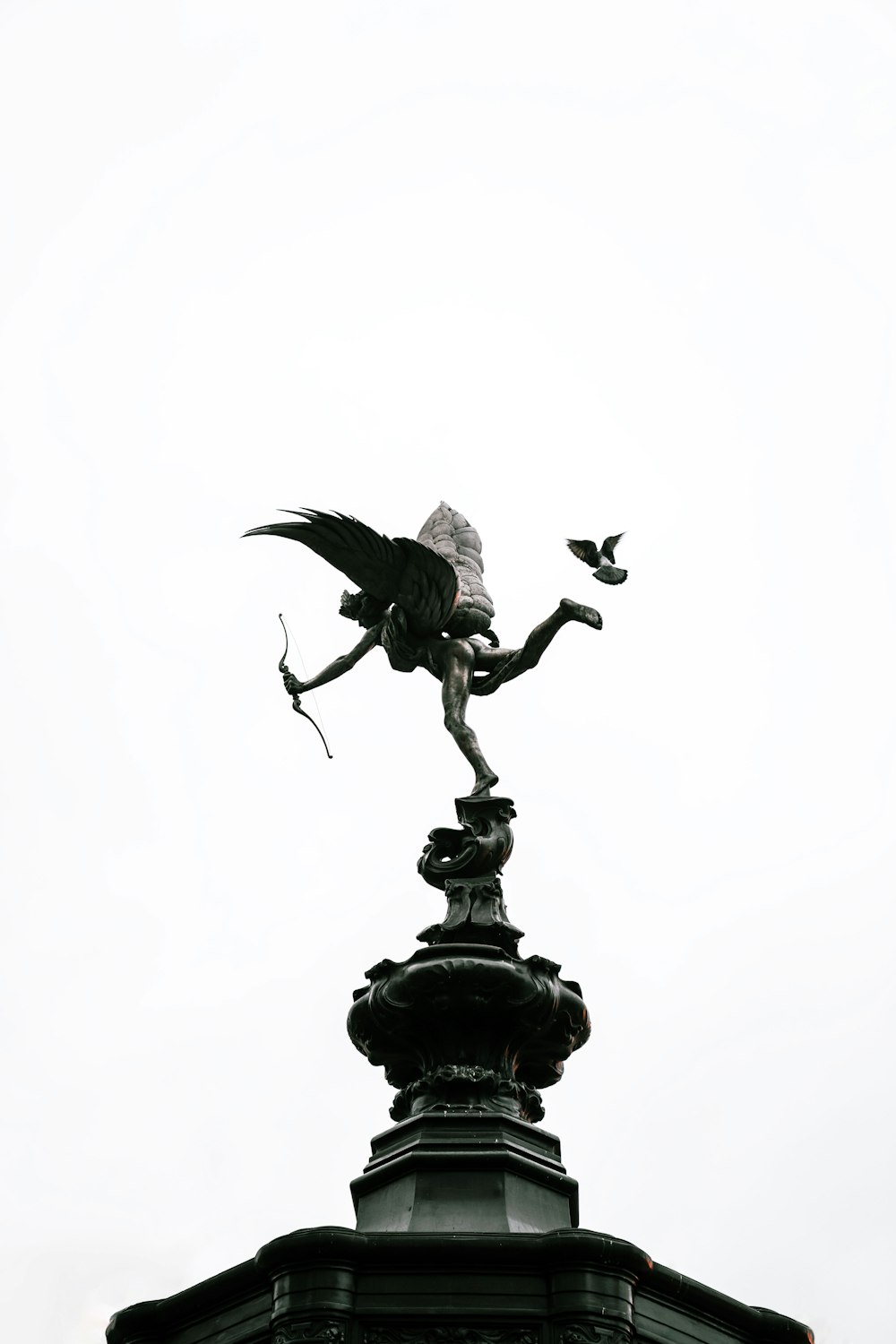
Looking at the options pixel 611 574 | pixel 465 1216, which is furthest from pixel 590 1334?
pixel 611 574

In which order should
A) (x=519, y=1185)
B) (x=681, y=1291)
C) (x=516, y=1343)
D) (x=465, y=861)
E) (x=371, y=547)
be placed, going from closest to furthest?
1. (x=516, y=1343)
2. (x=681, y=1291)
3. (x=519, y=1185)
4. (x=465, y=861)
5. (x=371, y=547)

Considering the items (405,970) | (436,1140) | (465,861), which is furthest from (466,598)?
(436,1140)

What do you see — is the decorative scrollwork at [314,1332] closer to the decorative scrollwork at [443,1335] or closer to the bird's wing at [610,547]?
the decorative scrollwork at [443,1335]

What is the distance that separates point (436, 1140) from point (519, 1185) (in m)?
0.58

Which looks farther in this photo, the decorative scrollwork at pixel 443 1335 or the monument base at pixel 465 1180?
the monument base at pixel 465 1180

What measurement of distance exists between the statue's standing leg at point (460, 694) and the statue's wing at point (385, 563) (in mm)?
194

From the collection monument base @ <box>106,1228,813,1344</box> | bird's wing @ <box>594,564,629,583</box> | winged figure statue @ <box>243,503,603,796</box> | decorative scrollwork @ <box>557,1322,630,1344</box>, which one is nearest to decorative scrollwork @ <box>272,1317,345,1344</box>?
monument base @ <box>106,1228,813,1344</box>

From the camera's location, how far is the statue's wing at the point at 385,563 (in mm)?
14523

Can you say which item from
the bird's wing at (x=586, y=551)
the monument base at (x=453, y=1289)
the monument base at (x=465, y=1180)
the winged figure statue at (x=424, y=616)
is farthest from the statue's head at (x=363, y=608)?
the monument base at (x=453, y=1289)

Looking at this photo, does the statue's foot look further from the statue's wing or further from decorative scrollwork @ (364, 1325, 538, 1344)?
decorative scrollwork @ (364, 1325, 538, 1344)

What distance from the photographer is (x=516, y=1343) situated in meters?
10.6

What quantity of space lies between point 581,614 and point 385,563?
4.76 ft

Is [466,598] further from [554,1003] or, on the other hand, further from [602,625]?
[554,1003]

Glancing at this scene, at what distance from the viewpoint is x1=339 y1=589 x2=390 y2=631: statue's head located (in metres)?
15.0
